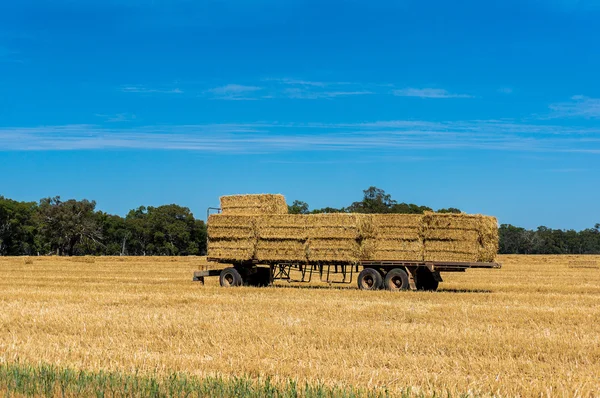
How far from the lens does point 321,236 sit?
22984 mm

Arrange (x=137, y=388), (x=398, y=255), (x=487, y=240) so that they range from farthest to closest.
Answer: (x=398, y=255), (x=487, y=240), (x=137, y=388)

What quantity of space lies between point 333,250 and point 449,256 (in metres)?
3.60

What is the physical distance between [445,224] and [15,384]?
54.5 feet

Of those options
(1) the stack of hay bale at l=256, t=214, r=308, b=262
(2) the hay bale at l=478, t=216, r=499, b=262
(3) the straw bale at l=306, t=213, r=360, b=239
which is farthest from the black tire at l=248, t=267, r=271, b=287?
(2) the hay bale at l=478, t=216, r=499, b=262

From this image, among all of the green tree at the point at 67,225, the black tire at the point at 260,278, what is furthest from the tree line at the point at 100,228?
the black tire at the point at 260,278

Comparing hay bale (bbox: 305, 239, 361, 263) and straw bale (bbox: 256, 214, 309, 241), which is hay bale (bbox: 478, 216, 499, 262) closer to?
hay bale (bbox: 305, 239, 361, 263)

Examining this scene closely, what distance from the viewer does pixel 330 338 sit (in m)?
11.4

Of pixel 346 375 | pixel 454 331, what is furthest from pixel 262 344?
pixel 454 331

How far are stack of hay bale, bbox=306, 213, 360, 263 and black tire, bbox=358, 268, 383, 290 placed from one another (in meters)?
0.51

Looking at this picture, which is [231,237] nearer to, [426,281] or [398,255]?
[398,255]

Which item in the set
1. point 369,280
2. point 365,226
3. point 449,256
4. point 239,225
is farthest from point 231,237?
point 449,256

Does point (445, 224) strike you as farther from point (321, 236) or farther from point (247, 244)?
point (247, 244)

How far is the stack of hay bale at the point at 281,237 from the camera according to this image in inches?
917

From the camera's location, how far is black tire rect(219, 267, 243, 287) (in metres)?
24.5
